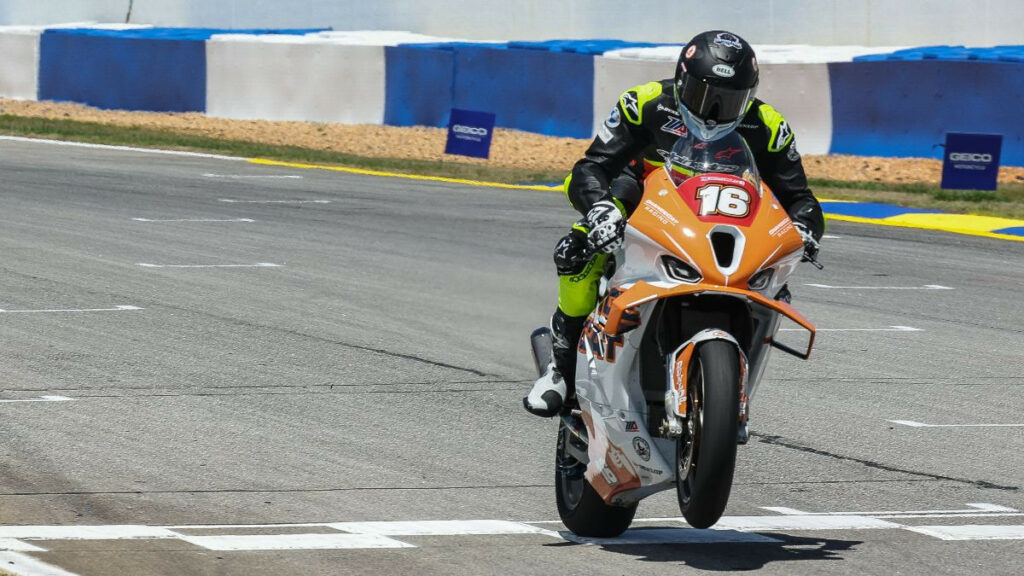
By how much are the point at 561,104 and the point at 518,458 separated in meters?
19.3

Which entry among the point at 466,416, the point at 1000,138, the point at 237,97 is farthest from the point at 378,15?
the point at 466,416

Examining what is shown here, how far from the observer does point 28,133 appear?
28.0 meters

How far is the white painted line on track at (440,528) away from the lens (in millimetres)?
6332

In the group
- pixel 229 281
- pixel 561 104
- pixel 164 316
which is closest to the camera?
pixel 164 316

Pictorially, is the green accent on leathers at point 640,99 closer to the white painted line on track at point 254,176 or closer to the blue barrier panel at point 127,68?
the white painted line on track at point 254,176

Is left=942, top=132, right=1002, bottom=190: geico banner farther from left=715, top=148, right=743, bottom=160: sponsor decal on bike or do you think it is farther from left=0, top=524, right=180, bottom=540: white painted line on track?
left=0, top=524, right=180, bottom=540: white painted line on track

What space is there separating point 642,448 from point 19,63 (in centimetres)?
2913

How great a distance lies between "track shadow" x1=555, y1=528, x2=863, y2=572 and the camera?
19.5ft

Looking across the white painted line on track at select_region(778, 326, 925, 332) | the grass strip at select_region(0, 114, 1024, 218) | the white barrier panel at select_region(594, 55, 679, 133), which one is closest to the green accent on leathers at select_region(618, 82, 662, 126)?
the white painted line on track at select_region(778, 326, 925, 332)

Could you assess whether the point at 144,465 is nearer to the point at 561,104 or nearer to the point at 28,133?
the point at 561,104

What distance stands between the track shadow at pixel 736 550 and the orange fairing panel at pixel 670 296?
2.81 ft

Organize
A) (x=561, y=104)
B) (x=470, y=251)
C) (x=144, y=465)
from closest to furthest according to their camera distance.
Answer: (x=144, y=465)
(x=470, y=251)
(x=561, y=104)

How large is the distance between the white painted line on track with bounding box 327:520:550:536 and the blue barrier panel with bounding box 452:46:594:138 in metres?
20.0

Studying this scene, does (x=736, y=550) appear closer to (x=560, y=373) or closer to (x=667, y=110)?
(x=560, y=373)
